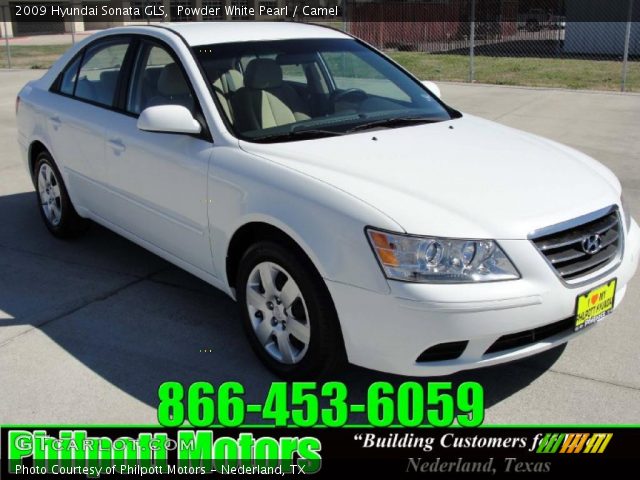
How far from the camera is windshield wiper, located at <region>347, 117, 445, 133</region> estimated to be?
13.5 ft

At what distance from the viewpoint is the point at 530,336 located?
10.6 ft

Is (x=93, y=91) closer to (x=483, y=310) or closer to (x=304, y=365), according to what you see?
(x=304, y=365)

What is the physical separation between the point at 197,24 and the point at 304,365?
245 cm

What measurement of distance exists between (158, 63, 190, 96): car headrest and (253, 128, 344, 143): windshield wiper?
0.63 meters

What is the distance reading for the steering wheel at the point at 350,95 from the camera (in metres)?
4.50

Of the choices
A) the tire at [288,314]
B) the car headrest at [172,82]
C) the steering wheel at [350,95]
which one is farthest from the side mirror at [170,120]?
the steering wheel at [350,95]

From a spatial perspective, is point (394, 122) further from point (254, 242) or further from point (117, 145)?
point (117, 145)

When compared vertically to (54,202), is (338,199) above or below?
above

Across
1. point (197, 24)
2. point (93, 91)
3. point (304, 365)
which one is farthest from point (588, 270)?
point (93, 91)

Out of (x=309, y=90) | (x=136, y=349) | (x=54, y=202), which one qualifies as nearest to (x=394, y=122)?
(x=309, y=90)

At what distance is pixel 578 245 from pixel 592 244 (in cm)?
10

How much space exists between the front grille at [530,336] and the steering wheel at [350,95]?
1.88 metres

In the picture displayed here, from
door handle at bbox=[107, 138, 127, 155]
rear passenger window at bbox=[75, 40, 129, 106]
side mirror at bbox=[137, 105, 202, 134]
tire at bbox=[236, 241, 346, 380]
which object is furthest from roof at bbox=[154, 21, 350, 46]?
tire at bbox=[236, 241, 346, 380]

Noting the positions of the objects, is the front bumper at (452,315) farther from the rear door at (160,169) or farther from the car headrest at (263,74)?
the car headrest at (263,74)
